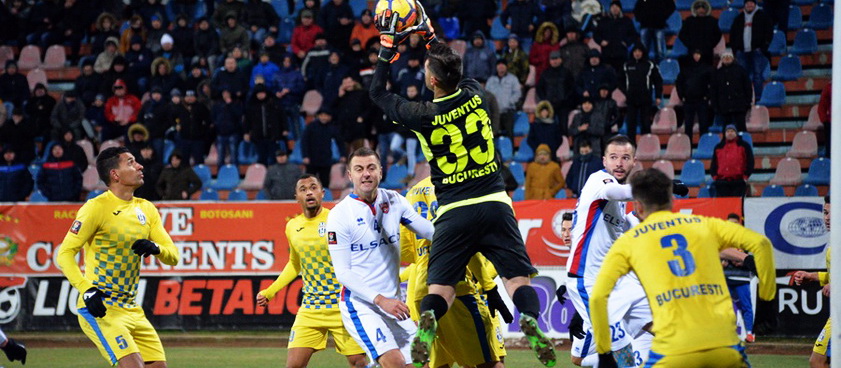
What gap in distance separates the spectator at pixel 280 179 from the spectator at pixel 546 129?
448cm

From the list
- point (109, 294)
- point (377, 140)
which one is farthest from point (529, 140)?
point (109, 294)

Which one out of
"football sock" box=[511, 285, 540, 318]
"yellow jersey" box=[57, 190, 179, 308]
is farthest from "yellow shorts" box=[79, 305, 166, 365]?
→ "football sock" box=[511, 285, 540, 318]

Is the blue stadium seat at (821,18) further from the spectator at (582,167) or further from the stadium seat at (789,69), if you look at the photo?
the spectator at (582,167)

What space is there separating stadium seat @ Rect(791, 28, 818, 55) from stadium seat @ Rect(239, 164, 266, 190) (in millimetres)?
11066

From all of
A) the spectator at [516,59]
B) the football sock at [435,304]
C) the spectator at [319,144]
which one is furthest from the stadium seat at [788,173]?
the football sock at [435,304]

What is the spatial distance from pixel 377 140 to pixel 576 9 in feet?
17.6

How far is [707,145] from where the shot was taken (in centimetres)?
1970

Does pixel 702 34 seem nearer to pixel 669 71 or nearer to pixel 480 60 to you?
pixel 669 71

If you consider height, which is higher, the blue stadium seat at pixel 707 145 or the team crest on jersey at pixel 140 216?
the blue stadium seat at pixel 707 145

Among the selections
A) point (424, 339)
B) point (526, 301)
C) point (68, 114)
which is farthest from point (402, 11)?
point (68, 114)

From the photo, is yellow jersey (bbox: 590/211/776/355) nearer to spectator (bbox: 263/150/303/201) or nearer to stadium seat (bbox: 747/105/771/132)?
spectator (bbox: 263/150/303/201)

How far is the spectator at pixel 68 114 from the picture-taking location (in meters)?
22.0

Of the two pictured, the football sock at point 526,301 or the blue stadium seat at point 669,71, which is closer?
the football sock at point 526,301

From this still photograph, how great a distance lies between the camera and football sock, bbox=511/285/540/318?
7.03 m
